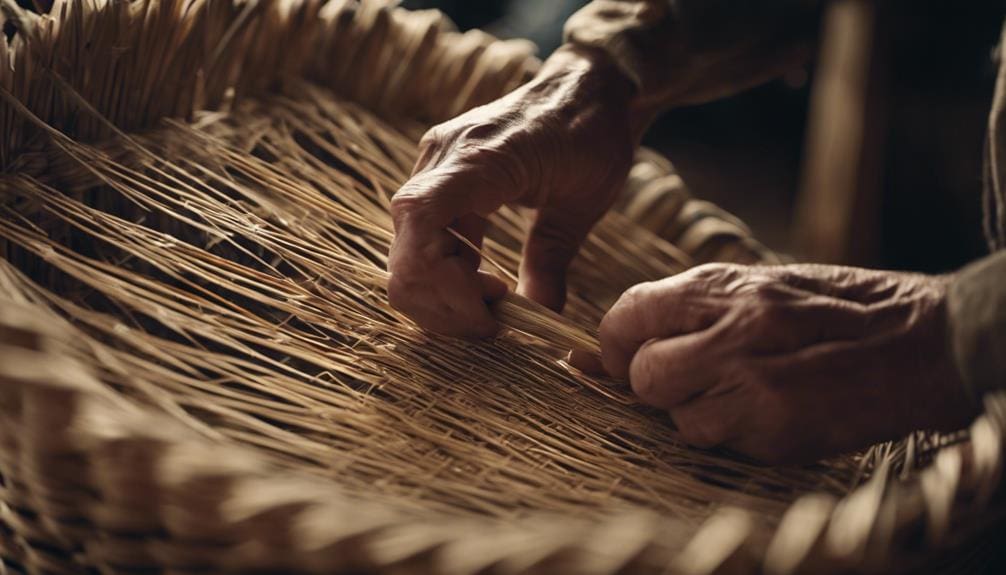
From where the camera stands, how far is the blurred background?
6.41 ft

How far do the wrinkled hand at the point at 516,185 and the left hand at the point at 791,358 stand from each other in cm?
13

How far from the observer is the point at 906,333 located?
58cm

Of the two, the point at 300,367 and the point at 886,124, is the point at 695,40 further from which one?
the point at 886,124

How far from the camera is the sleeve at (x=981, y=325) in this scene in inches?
19.8

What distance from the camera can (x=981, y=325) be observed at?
1.68ft

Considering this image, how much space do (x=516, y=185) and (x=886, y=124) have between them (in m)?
1.58

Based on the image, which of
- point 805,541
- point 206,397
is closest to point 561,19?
point 206,397

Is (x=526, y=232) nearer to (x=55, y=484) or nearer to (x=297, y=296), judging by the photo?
(x=297, y=296)

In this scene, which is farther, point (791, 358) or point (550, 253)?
point (550, 253)

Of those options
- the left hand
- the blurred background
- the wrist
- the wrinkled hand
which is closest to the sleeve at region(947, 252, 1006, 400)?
the left hand

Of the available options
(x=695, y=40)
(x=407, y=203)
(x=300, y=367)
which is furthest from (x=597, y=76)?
(x=300, y=367)

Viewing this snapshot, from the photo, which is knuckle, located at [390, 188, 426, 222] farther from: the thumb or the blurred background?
the blurred background

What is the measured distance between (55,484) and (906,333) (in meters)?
0.54

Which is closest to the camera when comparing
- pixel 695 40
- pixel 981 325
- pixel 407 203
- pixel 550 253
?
pixel 981 325
